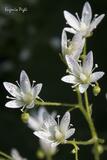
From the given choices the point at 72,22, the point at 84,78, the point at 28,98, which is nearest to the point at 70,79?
the point at 84,78

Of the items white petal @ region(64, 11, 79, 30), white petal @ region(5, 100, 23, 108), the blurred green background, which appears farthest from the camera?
the blurred green background

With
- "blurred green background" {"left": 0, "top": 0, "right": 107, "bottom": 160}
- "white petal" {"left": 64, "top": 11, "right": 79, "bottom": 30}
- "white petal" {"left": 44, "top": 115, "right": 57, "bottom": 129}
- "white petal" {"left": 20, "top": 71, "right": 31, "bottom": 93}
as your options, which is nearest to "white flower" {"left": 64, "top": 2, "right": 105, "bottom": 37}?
"white petal" {"left": 64, "top": 11, "right": 79, "bottom": 30}

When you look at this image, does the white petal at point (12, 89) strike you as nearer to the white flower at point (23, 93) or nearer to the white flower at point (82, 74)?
the white flower at point (23, 93)

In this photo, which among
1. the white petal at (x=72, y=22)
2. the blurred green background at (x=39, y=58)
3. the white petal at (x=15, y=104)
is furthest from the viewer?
the blurred green background at (x=39, y=58)

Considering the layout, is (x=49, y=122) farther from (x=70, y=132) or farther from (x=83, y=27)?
(x=83, y=27)

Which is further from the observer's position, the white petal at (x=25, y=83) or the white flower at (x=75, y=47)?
the white petal at (x=25, y=83)

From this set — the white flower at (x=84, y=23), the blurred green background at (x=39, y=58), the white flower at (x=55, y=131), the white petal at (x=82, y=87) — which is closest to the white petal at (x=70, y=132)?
the white flower at (x=55, y=131)

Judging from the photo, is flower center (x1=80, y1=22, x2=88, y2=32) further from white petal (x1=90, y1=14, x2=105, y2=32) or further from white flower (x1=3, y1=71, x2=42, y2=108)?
white flower (x1=3, y1=71, x2=42, y2=108)

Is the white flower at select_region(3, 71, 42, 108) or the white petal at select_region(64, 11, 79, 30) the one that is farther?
the white petal at select_region(64, 11, 79, 30)
